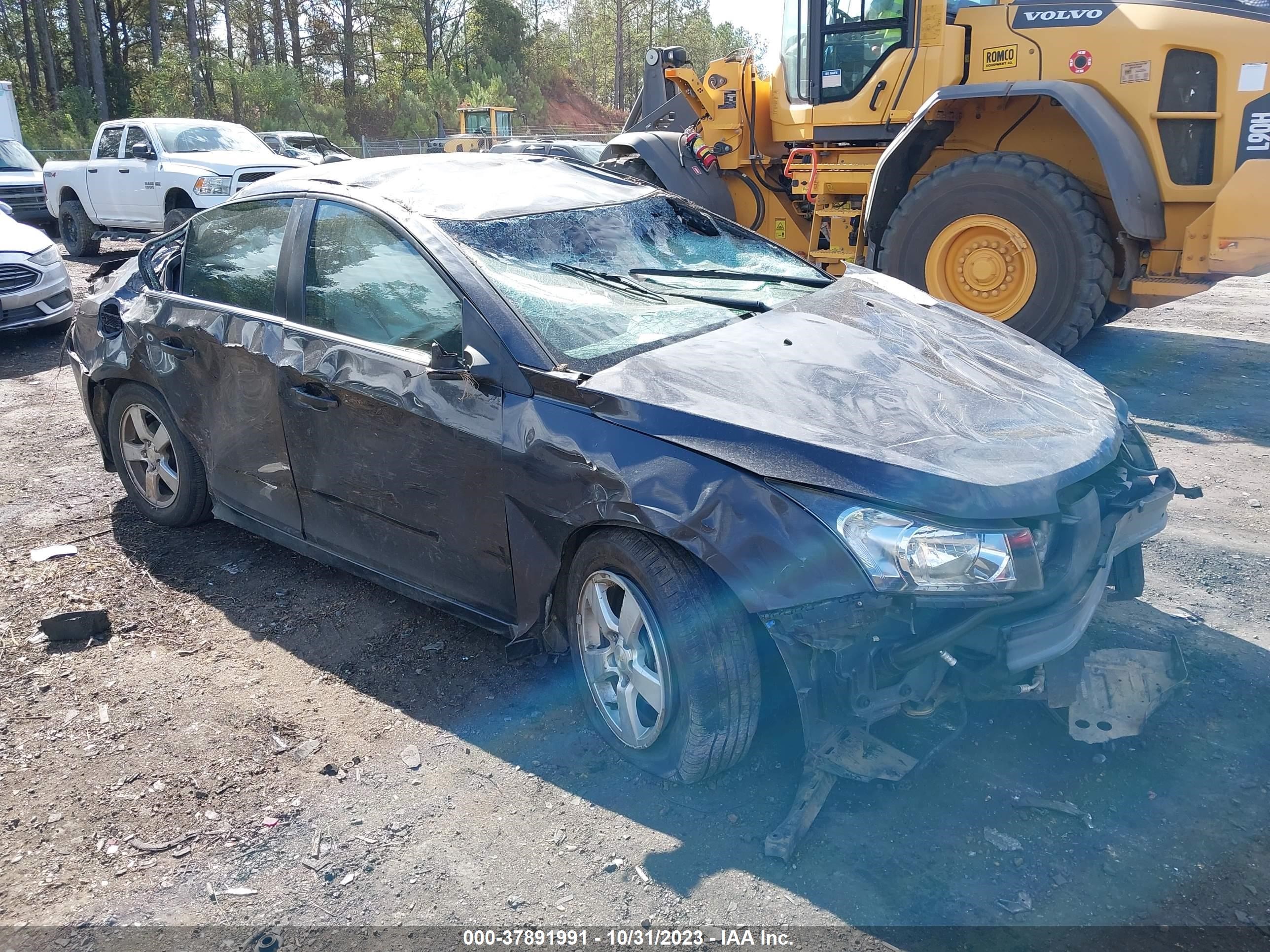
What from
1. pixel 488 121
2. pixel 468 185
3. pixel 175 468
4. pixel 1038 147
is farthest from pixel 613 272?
pixel 488 121

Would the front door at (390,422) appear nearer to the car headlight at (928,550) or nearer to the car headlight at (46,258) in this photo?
the car headlight at (928,550)

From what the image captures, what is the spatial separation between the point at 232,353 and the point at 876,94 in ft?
20.5

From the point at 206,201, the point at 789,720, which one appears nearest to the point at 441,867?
the point at 789,720

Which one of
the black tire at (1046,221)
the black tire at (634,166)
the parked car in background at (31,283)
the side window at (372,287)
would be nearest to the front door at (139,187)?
the parked car in background at (31,283)

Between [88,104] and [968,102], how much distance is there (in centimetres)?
3463

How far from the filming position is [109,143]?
14266mm

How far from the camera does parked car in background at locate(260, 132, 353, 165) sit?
20.5m

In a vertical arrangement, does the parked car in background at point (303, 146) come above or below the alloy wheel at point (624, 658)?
above

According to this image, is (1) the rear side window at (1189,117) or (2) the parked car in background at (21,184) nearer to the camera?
(1) the rear side window at (1189,117)

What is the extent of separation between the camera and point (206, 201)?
12961 mm

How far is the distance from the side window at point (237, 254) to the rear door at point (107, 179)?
1110 centimetres

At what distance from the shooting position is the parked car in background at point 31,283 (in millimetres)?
8734

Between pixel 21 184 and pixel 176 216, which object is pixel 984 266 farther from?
pixel 21 184

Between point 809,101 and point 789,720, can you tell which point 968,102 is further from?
point 789,720
